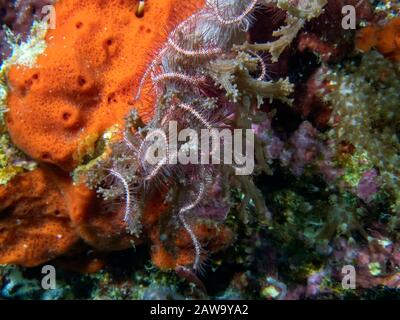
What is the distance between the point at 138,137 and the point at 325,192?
201 centimetres

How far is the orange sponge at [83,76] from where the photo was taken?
285cm

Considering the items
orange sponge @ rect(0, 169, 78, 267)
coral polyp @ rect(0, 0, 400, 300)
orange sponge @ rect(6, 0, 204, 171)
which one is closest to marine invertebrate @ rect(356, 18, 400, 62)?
coral polyp @ rect(0, 0, 400, 300)

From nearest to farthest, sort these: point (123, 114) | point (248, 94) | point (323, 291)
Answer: point (248, 94) → point (123, 114) → point (323, 291)

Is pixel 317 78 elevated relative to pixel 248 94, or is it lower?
elevated

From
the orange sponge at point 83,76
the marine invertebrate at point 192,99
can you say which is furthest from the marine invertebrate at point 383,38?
the orange sponge at point 83,76

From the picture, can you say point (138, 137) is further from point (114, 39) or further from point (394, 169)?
point (394, 169)

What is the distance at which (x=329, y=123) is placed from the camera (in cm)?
341

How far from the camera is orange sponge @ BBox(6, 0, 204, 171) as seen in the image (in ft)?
9.34

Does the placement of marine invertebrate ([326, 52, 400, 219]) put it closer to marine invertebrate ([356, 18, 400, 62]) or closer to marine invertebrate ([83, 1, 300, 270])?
marine invertebrate ([356, 18, 400, 62])

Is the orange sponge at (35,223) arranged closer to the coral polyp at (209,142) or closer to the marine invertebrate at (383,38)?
the coral polyp at (209,142)

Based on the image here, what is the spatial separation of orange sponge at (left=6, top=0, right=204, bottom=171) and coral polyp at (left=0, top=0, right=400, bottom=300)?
0.01m

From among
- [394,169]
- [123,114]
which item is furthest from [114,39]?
[394,169]

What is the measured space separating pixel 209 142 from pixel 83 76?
127 centimetres

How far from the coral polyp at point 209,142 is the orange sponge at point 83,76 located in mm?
12
